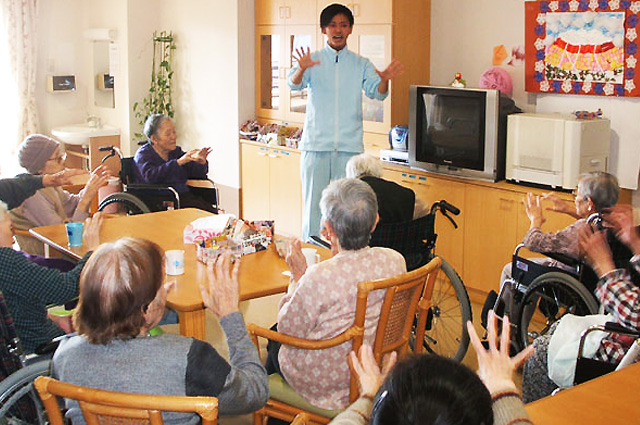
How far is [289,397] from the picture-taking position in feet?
8.71

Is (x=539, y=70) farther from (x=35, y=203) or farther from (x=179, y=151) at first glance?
(x=35, y=203)

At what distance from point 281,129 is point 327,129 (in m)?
1.38

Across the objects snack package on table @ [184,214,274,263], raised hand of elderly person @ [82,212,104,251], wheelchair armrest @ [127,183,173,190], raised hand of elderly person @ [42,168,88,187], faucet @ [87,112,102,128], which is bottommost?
snack package on table @ [184,214,274,263]

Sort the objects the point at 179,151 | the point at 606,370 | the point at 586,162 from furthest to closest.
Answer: the point at 179,151, the point at 586,162, the point at 606,370

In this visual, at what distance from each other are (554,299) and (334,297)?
150cm

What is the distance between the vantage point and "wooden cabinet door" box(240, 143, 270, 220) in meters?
6.49

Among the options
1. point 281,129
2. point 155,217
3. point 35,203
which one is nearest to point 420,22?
point 281,129

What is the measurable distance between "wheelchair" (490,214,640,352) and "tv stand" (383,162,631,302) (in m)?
0.77

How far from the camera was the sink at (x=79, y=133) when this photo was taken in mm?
7430

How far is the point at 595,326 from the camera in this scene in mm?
2758

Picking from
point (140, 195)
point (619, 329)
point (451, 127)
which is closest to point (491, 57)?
point (451, 127)

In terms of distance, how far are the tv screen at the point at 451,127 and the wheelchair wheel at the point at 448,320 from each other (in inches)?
29.9

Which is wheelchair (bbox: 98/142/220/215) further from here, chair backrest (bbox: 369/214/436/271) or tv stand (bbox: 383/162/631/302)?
chair backrest (bbox: 369/214/436/271)

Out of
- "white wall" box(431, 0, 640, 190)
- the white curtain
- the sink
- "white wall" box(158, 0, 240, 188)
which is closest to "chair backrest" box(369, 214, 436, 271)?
"white wall" box(431, 0, 640, 190)
